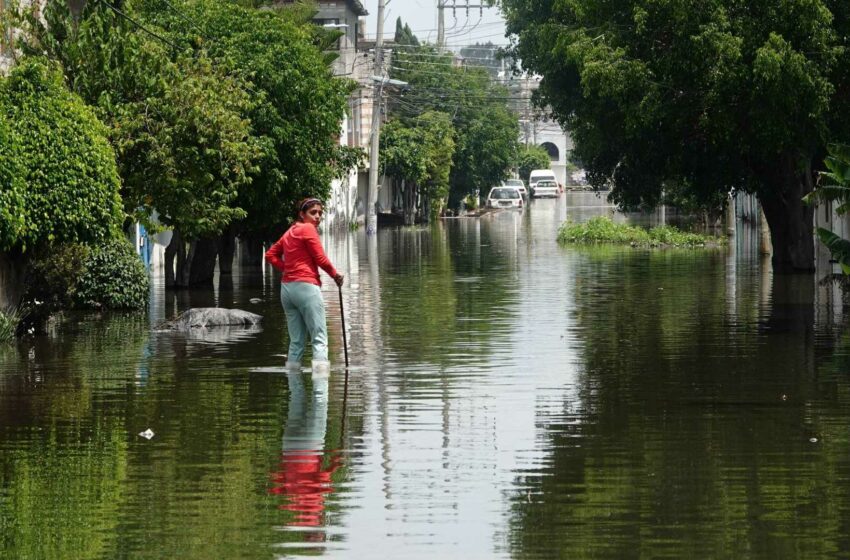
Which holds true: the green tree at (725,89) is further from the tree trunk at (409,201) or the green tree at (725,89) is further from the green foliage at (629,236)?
the tree trunk at (409,201)

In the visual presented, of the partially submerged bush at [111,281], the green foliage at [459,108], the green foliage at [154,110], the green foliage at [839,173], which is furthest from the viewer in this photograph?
the green foliage at [459,108]

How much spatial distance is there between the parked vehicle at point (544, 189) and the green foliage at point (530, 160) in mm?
11056

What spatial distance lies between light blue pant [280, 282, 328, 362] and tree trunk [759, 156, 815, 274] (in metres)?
19.2

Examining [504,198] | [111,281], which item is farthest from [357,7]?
[111,281]

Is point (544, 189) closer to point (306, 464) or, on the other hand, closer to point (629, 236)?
point (629, 236)

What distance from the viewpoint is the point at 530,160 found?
158750 mm

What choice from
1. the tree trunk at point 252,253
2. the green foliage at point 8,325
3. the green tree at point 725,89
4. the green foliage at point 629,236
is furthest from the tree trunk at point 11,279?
the green foliage at point 629,236

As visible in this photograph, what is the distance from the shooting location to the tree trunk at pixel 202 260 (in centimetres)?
3328

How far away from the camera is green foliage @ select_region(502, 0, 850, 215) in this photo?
2806cm

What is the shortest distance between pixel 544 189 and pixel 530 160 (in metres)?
19.3

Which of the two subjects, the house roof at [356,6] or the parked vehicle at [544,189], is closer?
the house roof at [356,6]

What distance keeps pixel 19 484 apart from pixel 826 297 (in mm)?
18729

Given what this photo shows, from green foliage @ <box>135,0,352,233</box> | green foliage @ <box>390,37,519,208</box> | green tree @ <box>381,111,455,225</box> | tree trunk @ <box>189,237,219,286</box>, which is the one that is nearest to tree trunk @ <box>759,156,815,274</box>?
green foliage @ <box>135,0,352,233</box>

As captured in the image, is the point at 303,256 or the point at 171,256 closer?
the point at 303,256
